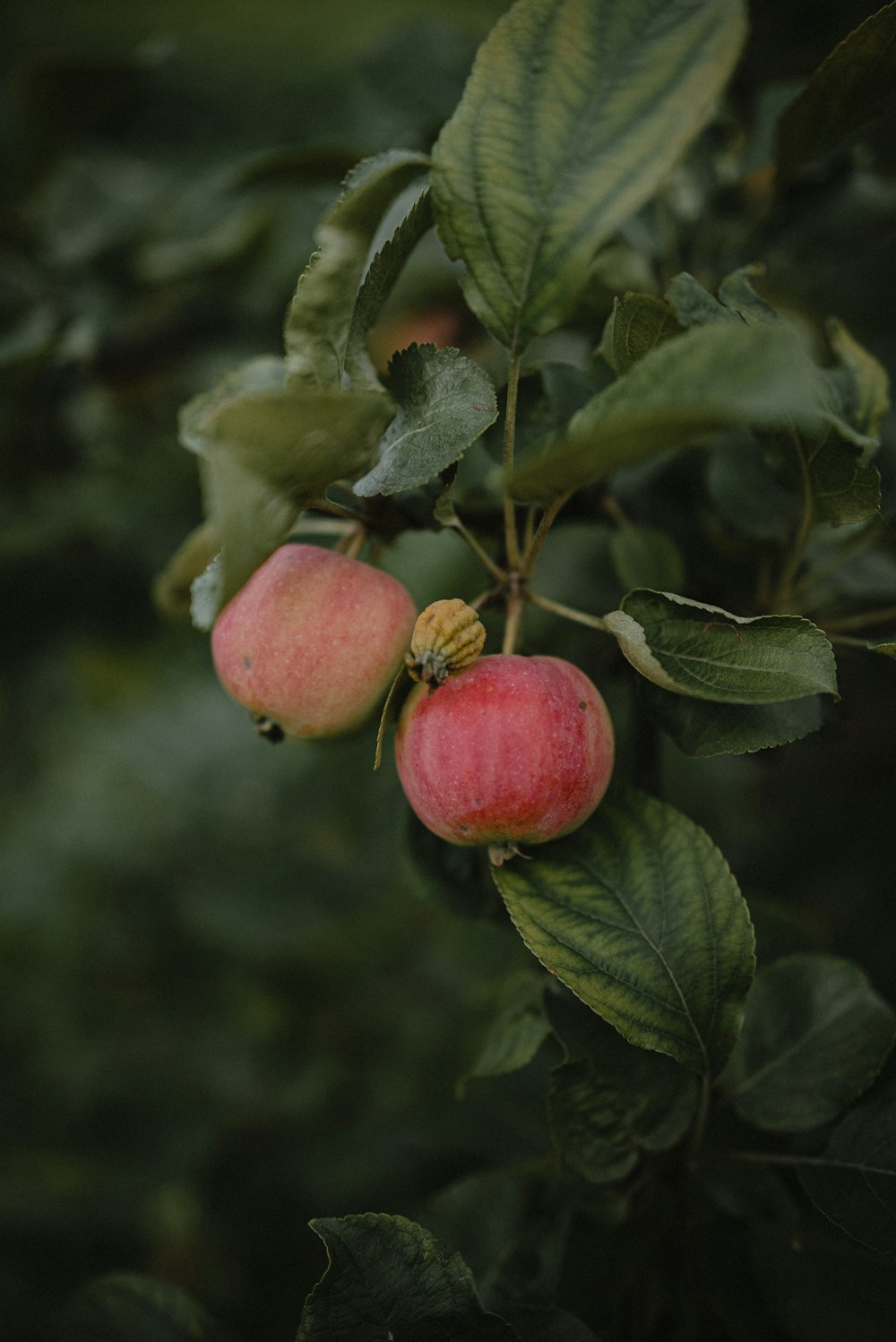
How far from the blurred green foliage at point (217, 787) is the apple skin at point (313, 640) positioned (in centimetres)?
22

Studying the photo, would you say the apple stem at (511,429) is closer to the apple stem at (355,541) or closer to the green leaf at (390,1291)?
the apple stem at (355,541)

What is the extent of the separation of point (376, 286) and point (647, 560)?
0.35 meters

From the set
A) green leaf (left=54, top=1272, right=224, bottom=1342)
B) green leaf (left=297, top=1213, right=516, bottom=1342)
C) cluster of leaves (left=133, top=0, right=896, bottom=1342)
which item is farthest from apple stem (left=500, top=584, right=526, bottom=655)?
green leaf (left=54, top=1272, right=224, bottom=1342)

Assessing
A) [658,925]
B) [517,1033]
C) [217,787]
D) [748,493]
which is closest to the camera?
[658,925]

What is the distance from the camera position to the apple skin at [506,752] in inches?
23.0

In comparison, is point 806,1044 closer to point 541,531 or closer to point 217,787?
point 541,531

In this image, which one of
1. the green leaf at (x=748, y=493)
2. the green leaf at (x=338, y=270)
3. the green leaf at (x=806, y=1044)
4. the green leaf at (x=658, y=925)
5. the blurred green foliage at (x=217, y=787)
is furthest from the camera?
the blurred green foliage at (x=217, y=787)

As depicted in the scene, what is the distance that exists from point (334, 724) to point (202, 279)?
41.4 inches

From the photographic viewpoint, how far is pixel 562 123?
57 cm

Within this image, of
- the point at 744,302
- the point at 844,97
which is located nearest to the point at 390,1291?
the point at 744,302

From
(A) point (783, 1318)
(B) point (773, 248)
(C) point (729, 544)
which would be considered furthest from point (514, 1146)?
(B) point (773, 248)

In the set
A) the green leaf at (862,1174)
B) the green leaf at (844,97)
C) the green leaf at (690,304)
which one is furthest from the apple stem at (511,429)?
the green leaf at (862,1174)

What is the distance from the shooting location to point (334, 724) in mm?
652

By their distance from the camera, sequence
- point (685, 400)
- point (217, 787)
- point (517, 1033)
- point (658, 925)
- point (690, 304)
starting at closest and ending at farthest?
point (685, 400) → point (690, 304) → point (658, 925) → point (517, 1033) → point (217, 787)
